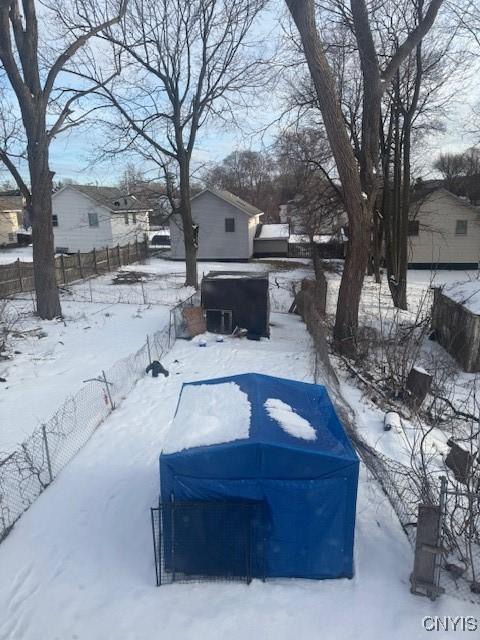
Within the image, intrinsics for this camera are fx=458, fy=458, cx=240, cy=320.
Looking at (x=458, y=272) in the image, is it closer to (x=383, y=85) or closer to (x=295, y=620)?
(x=383, y=85)

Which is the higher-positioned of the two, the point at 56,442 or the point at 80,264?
the point at 80,264

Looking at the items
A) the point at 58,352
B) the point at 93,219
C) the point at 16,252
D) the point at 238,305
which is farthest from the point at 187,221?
the point at 16,252

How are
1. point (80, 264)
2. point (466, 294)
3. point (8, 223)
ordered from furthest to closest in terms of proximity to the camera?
point (8, 223)
point (80, 264)
point (466, 294)

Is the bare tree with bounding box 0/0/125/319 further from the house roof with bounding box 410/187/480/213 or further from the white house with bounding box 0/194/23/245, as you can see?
the white house with bounding box 0/194/23/245

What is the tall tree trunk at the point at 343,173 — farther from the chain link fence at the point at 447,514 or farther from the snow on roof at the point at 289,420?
the snow on roof at the point at 289,420

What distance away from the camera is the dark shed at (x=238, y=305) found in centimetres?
1570

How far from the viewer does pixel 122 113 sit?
22.3 meters

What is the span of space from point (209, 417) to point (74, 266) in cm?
2273

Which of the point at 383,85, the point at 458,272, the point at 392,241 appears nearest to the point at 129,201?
the point at 392,241

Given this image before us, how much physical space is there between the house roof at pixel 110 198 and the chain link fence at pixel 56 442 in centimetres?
2853

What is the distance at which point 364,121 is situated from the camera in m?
13.4

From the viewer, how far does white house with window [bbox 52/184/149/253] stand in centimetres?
3769

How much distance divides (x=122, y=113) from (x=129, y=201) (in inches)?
738

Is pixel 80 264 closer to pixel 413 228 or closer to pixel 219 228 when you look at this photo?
pixel 219 228
